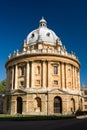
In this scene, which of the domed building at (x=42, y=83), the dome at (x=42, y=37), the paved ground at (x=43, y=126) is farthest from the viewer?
the dome at (x=42, y=37)

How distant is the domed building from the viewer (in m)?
54.8

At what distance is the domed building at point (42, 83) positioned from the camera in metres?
54.8

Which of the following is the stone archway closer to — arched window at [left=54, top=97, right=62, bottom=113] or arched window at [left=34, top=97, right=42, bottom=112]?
arched window at [left=34, top=97, right=42, bottom=112]

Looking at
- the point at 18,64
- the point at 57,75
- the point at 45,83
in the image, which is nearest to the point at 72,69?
the point at 57,75

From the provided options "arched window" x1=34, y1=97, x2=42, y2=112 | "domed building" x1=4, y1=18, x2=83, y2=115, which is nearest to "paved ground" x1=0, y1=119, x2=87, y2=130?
"domed building" x1=4, y1=18, x2=83, y2=115

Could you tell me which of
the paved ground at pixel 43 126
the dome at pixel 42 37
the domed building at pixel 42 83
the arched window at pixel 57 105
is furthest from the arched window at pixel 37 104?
the paved ground at pixel 43 126

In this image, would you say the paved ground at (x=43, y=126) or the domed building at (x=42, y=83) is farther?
the domed building at (x=42, y=83)

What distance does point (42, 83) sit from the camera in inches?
2217

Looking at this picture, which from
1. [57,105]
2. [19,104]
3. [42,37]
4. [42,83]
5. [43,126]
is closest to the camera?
[43,126]

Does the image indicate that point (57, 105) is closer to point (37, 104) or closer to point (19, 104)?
point (37, 104)

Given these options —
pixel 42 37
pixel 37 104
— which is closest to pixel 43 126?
pixel 37 104

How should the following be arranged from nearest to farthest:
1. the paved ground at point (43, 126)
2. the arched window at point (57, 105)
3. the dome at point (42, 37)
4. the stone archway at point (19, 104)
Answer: the paved ground at point (43, 126) < the arched window at point (57, 105) < the stone archway at point (19, 104) < the dome at point (42, 37)

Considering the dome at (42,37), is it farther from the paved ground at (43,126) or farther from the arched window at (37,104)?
the paved ground at (43,126)

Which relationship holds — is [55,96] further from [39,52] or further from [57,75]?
[39,52]
